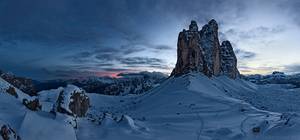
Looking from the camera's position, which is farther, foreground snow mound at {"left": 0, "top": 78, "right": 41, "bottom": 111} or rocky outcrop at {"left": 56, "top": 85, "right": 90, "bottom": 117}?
rocky outcrop at {"left": 56, "top": 85, "right": 90, "bottom": 117}

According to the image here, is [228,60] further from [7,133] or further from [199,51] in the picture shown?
[7,133]

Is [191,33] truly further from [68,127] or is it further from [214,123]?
[68,127]

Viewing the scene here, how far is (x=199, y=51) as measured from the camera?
255 feet

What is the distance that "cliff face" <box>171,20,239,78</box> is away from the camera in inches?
2955

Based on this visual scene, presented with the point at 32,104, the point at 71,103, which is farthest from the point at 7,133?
the point at 71,103

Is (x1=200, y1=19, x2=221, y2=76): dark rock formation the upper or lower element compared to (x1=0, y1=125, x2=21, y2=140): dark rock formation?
upper

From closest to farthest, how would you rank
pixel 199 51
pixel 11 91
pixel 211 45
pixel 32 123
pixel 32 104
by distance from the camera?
pixel 32 123 < pixel 32 104 < pixel 11 91 < pixel 199 51 < pixel 211 45

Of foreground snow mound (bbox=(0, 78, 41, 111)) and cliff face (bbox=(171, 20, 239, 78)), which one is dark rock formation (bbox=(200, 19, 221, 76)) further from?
foreground snow mound (bbox=(0, 78, 41, 111))

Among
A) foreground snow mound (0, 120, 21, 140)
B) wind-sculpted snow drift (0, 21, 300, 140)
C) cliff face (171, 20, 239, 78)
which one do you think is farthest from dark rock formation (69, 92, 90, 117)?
cliff face (171, 20, 239, 78)

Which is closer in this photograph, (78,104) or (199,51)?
(78,104)

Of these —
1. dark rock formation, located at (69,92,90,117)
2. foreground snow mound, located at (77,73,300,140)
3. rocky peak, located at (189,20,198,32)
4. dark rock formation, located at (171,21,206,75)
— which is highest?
rocky peak, located at (189,20,198,32)

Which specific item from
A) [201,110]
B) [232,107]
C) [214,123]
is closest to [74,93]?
[214,123]

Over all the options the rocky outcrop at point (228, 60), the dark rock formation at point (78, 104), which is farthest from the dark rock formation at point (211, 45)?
the dark rock formation at point (78, 104)

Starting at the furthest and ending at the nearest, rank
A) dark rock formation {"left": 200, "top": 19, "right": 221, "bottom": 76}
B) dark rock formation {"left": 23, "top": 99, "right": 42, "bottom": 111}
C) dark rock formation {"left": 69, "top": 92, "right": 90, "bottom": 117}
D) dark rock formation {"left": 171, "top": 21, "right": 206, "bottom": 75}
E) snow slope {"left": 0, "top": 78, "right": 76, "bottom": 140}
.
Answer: dark rock formation {"left": 200, "top": 19, "right": 221, "bottom": 76}, dark rock formation {"left": 171, "top": 21, "right": 206, "bottom": 75}, dark rock formation {"left": 69, "top": 92, "right": 90, "bottom": 117}, dark rock formation {"left": 23, "top": 99, "right": 42, "bottom": 111}, snow slope {"left": 0, "top": 78, "right": 76, "bottom": 140}
